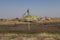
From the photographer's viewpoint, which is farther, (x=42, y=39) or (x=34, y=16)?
(x=34, y=16)

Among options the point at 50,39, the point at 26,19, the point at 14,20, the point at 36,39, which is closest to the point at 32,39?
the point at 36,39

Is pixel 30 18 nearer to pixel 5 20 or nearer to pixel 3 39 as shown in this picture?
pixel 5 20

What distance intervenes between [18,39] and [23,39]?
65cm

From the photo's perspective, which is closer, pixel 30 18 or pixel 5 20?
pixel 30 18

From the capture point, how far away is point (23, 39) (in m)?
24.5

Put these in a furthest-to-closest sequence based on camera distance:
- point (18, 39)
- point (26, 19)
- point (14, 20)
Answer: point (14, 20), point (26, 19), point (18, 39)

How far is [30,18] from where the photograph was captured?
55875 mm

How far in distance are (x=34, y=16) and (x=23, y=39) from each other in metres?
31.8

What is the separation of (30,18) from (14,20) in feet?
48.4

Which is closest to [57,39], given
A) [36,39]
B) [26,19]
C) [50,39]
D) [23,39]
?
[50,39]

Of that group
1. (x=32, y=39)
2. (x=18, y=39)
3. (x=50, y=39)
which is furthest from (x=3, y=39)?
(x=50, y=39)

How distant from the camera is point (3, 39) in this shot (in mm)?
24562

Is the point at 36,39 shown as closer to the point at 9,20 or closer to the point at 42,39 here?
the point at 42,39

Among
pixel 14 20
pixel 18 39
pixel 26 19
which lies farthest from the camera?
pixel 14 20
